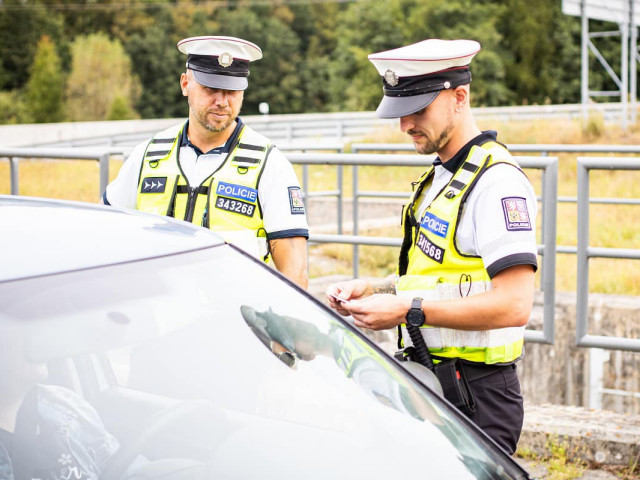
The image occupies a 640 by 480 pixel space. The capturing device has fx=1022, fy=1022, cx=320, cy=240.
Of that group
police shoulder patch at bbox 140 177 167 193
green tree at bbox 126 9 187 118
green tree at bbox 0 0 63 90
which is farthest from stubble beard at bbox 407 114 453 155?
green tree at bbox 0 0 63 90

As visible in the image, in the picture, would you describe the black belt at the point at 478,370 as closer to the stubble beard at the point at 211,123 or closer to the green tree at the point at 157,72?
the stubble beard at the point at 211,123

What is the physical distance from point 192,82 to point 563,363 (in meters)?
5.64

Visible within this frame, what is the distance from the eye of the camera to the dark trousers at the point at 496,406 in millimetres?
2824

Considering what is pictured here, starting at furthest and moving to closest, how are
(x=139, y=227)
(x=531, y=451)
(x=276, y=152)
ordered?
(x=531, y=451), (x=276, y=152), (x=139, y=227)

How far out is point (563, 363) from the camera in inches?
332

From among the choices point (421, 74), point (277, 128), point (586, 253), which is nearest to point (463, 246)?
point (421, 74)

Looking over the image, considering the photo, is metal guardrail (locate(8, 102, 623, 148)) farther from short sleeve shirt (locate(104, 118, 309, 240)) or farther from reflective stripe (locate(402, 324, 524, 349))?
reflective stripe (locate(402, 324, 524, 349))

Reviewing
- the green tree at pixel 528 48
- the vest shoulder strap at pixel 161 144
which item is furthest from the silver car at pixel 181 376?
the green tree at pixel 528 48

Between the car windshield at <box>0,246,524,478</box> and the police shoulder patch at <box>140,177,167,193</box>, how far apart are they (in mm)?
1222

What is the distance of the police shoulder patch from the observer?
350 centimetres

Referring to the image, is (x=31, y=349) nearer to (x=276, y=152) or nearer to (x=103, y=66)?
(x=276, y=152)

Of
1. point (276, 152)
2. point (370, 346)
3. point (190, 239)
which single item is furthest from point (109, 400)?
point (276, 152)

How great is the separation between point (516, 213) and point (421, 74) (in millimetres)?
457

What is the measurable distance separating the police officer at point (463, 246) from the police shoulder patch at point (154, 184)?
38.4 inches
